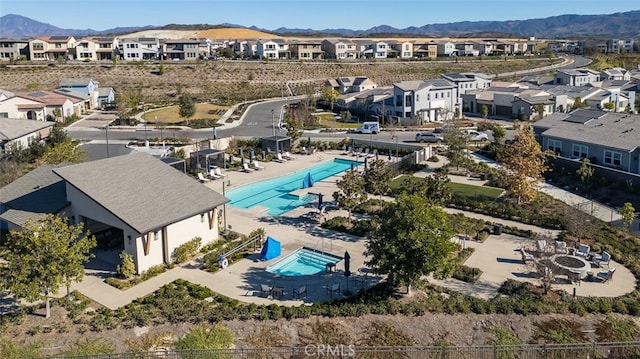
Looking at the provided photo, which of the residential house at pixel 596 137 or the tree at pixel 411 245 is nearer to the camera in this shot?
the tree at pixel 411 245

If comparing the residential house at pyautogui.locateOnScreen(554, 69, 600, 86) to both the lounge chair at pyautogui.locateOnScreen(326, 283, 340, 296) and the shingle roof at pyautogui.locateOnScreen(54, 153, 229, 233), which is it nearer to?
the shingle roof at pyautogui.locateOnScreen(54, 153, 229, 233)

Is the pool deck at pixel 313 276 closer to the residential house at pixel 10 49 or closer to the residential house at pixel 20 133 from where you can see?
the residential house at pixel 20 133

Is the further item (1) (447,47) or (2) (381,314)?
(1) (447,47)

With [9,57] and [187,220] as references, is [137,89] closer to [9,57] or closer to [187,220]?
[9,57]

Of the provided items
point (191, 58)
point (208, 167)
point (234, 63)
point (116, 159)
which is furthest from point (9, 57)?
point (116, 159)

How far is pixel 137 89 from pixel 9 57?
4116 cm

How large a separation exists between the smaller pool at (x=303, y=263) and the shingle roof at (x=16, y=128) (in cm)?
3065

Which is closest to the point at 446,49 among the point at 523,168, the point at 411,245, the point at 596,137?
the point at 596,137

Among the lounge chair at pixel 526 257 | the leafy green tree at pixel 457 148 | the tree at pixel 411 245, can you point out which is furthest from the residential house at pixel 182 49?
the tree at pixel 411 245

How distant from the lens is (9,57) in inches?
4392

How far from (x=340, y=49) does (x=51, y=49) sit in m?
63.5

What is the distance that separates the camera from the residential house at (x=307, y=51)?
430ft

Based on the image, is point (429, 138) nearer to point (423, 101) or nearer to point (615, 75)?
point (423, 101)

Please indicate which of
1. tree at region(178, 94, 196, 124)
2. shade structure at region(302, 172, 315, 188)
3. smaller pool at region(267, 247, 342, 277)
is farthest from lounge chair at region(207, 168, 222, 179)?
tree at region(178, 94, 196, 124)
